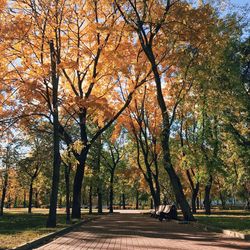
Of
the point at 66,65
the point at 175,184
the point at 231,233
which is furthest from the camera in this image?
the point at 175,184

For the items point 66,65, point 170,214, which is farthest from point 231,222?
point 66,65

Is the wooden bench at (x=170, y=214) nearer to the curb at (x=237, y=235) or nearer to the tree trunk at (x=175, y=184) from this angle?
the tree trunk at (x=175, y=184)

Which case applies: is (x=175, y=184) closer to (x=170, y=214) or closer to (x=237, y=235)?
→ (x=170, y=214)

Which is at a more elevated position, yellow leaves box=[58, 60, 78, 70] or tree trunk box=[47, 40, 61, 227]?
yellow leaves box=[58, 60, 78, 70]

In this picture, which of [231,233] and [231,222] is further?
[231,222]

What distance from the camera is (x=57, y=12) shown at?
62.7 ft

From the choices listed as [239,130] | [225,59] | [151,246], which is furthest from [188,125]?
[151,246]

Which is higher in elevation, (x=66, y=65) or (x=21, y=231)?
(x=66, y=65)

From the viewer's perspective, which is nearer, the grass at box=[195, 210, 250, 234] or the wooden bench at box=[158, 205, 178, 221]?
the grass at box=[195, 210, 250, 234]

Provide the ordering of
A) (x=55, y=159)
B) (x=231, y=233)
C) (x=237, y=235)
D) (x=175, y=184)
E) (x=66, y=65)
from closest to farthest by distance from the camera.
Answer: (x=237, y=235)
(x=231, y=233)
(x=55, y=159)
(x=66, y=65)
(x=175, y=184)

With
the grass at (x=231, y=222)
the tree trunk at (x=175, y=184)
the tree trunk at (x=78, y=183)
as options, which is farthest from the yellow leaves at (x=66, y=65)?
the grass at (x=231, y=222)

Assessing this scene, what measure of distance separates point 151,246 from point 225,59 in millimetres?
15709

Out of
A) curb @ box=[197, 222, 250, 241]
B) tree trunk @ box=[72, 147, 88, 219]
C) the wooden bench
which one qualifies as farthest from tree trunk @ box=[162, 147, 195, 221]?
tree trunk @ box=[72, 147, 88, 219]

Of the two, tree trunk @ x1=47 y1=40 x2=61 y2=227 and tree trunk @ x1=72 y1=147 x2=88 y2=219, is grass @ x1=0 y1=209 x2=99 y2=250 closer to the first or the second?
tree trunk @ x1=47 y1=40 x2=61 y2=227
